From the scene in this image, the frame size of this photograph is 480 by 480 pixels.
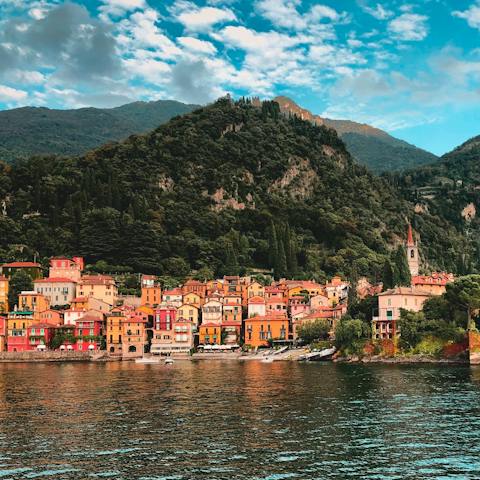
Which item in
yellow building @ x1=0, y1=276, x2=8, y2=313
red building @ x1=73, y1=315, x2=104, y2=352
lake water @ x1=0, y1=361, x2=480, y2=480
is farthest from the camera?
yellow building @ x1=0, y1=276, x2=8, y2=313

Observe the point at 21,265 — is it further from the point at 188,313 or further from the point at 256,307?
the point at 256,307

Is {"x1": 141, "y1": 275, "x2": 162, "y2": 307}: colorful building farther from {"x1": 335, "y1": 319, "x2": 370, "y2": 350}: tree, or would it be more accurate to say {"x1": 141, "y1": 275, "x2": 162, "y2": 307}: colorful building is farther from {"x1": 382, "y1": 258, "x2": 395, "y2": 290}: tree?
{"x1": 335, "y1": 319, "x2": 370, "y2": 350}: tree

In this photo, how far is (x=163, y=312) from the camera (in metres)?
107

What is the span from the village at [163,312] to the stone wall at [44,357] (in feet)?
8.36

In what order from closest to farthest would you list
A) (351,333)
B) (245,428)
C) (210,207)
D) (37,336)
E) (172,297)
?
1. (245,428)
2. (351,333)
3. (37,336)
4. (172,297)
5. (210,207)

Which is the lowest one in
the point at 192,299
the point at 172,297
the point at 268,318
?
the point at 268,318

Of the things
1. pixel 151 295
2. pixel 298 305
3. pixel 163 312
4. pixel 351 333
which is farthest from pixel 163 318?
pixel 351 333

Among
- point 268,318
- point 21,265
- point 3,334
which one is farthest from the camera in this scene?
point 21,265

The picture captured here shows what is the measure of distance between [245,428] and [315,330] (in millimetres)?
64764

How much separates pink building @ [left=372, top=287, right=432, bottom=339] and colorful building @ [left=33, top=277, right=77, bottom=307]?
173 ft

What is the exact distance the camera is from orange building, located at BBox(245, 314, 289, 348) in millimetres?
105938

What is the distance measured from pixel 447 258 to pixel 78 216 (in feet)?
323

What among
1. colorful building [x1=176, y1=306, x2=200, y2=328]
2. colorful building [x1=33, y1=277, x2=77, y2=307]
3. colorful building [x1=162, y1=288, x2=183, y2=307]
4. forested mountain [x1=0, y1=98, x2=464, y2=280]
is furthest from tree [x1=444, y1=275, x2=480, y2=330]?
colorful building [x1=33, y1=277, x2=77, y2=307]

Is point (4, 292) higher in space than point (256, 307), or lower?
higher
